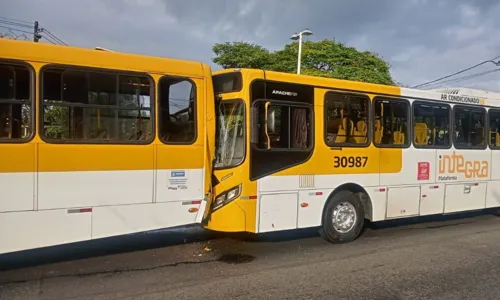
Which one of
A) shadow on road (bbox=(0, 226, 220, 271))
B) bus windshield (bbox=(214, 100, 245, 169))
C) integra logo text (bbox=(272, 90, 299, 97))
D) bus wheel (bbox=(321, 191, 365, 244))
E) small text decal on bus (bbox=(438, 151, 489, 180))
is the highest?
integra logo text (bbox=(272, 90, 299, 97))

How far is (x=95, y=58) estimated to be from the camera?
6.58 m

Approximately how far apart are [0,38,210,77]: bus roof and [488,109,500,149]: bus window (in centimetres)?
766

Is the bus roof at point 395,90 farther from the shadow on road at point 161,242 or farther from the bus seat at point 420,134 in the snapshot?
the shadow on road at point 161,242

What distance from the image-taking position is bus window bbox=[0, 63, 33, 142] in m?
5.97

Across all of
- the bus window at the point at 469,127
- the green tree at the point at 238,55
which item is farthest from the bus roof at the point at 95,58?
the green tree at the point at 238,55

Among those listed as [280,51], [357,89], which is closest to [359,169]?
[357,89]

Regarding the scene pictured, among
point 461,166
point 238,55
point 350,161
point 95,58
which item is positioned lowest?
point 461,166

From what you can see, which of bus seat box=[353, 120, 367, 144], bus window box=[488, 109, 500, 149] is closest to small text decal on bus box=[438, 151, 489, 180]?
bus window box=[488, 109, 500, 149]

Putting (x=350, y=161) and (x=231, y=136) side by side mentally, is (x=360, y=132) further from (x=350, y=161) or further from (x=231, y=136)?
(x=231, y=136)

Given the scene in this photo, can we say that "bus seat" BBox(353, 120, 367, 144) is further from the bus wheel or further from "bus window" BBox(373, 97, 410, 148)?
the bus wheel

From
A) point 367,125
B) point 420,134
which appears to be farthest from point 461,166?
point 367,125

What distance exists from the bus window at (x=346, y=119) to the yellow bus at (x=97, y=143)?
90.7 inches

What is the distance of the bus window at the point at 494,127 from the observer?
38.0 feet

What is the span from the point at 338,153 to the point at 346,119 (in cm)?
67
